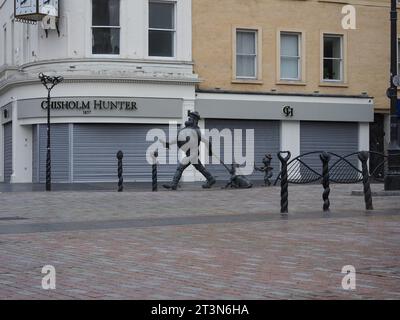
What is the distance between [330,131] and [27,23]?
13842 millimetres

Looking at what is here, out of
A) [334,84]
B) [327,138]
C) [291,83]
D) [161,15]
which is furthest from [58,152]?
[334,84]

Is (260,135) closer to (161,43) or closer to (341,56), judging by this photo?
(341,56)

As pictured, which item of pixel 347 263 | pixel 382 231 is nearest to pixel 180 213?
pixel 382 231

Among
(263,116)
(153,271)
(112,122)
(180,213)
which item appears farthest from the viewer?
(263,116)

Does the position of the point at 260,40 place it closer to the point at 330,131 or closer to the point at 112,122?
the point at 330,131

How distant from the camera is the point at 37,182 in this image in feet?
101

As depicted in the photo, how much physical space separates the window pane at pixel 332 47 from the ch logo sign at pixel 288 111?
3247 millimetres

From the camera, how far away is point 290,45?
32.8 metres

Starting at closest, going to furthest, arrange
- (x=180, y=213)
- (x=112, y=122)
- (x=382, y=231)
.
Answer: (x=382, y=231)
(x=180, y=213)
(x=112, y=122)

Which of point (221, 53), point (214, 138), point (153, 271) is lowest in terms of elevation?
point (153, 271)

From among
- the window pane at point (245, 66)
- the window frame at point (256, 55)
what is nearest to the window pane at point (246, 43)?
the window frame at point (256, 55)

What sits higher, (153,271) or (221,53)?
(221,53)

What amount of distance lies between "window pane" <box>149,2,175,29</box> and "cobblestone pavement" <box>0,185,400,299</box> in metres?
14.2

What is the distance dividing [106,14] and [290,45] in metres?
8.15
